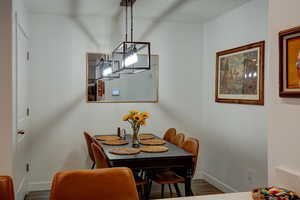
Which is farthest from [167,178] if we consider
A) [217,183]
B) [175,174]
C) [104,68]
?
[104,68]

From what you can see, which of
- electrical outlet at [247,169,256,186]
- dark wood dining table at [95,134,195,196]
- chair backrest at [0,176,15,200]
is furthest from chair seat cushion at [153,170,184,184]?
chair backrest at [0,176,15,200]

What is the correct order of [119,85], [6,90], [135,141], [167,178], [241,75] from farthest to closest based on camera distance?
[119,85] → [241,75] → [135,141] → [167,178] → [6,90]

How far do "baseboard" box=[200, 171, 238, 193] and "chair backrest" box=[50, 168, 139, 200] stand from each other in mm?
2731

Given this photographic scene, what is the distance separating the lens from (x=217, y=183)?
4.44m


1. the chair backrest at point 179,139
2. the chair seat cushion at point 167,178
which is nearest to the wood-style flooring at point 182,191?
the chair seat cushion at point 167,178

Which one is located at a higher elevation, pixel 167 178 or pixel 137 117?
pixel 137 117

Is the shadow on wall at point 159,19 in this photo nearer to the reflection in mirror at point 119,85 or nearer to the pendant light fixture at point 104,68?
the reflection in mirror at point 119,85

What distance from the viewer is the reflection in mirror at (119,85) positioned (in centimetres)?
445

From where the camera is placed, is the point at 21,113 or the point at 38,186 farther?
the point at 38,186

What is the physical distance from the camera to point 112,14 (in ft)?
Result: 14.4

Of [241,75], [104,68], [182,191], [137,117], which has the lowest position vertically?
[182,191]

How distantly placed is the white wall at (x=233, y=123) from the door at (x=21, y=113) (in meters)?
2.64

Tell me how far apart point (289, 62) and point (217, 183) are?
3.25 metres

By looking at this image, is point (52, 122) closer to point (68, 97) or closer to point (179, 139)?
point (68, 97)
